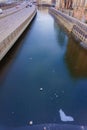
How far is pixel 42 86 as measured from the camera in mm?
13828

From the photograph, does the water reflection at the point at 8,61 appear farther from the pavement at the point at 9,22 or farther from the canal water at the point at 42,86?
the pavement at the point at 9,22

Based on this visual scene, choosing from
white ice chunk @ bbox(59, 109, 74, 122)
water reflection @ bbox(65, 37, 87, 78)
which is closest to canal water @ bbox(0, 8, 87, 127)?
water reflection @ bbox(65, 37, 87, 78)

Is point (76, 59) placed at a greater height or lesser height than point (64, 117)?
lesser

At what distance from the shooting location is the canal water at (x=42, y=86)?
10469 millimetres

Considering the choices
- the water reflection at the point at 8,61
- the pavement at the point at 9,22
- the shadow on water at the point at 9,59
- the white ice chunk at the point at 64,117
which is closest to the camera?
the white ice chunk at the point at 64,117

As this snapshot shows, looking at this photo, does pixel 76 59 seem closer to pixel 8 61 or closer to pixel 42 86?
pixel 42 86

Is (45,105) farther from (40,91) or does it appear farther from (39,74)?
(39,74)

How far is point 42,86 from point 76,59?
28.6ft

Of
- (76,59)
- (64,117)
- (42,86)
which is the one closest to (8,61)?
(42,86)

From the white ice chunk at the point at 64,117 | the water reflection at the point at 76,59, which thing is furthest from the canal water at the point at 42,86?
the white ice chunk at the point at 64,117

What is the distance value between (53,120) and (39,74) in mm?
6651

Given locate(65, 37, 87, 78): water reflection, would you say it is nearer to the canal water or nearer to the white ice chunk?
the canal water

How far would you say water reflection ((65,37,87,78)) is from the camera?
661 inches

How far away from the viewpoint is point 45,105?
11.4 metres
